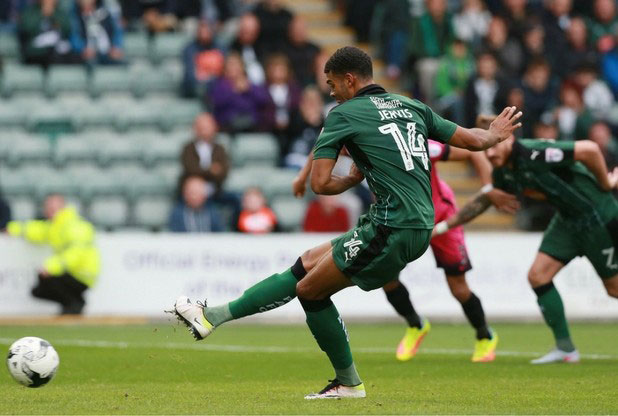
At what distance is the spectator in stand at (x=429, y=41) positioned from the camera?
20312 mm

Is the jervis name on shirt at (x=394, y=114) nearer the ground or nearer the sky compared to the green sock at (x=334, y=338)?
nearer the sky

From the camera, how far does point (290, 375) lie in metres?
10.4

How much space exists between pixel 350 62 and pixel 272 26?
12256 millimetres

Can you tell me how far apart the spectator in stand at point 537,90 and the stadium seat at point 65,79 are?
22.0 ft

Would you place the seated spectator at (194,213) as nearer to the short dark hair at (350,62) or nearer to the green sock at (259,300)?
the green sock at (259,300)

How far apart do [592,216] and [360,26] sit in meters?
11.8

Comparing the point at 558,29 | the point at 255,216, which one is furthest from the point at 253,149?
the point at 558,29

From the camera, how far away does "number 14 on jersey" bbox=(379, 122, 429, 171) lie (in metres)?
8.16

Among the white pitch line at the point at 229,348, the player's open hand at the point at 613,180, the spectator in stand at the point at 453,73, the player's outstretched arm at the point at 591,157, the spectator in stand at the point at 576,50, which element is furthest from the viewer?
the spectator in stand at the point at 576,50

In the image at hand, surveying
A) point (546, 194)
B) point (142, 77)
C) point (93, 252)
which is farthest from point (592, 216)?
point (142, 77)

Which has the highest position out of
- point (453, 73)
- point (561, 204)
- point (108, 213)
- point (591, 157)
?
point (591, 157)

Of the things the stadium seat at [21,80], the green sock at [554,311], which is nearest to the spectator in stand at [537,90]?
the stadium seat at [21,80]

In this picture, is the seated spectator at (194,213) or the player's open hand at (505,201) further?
Answer: the seated spectator at (194,213)

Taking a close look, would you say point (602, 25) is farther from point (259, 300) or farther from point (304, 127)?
point (259, 300)
